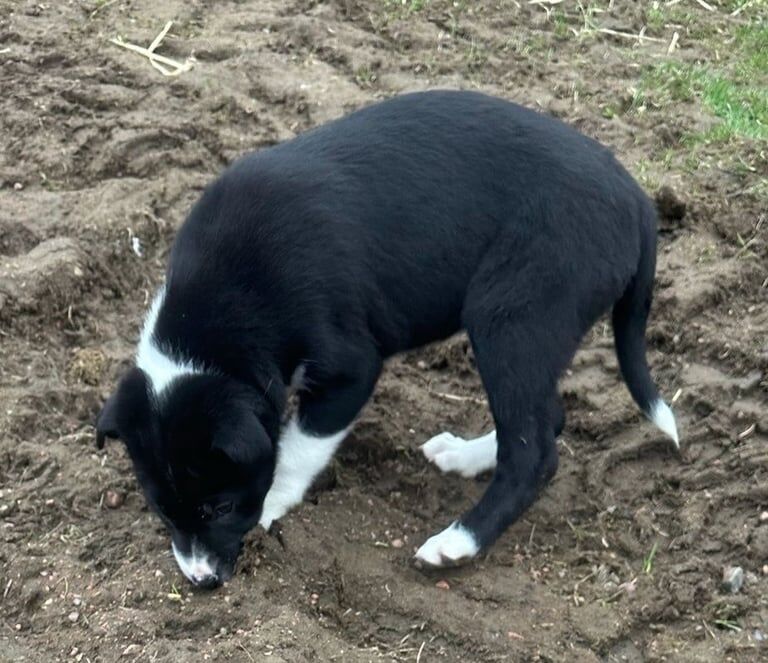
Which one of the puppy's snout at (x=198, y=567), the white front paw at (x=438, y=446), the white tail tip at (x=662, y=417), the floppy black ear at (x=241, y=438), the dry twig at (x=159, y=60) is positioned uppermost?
the floppy black ear at (x=241, y=438)

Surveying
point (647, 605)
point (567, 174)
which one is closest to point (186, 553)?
point (647, 605)

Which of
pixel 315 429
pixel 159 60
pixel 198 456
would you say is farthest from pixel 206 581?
pixel 159 60

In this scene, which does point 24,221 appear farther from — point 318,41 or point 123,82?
point 318,41

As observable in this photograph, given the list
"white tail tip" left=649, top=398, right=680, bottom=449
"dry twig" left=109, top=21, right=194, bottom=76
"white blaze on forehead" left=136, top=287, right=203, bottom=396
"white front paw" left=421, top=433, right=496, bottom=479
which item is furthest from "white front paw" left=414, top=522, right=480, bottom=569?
"dry twig" left=109, top=21, right=194, bottom=76

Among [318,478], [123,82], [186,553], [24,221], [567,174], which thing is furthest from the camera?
[123,82]

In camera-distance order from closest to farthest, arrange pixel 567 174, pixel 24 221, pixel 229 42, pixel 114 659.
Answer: pixel 114 659 → pixel 567 174 → pixel 24 221 → pixel 229 42

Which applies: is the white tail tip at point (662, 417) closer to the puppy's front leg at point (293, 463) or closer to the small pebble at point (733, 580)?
the small pebble at point (733, 580)

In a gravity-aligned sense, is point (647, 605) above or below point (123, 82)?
above

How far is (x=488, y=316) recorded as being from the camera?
4.27 m

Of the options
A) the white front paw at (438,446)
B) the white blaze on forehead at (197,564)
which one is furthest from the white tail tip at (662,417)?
the white blaze on forehead at (197,564)

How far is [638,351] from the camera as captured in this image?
4.57 metres

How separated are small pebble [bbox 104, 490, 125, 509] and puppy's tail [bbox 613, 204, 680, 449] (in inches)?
78.4

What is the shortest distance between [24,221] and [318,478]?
2.04m

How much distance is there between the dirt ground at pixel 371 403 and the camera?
402 centimetres
